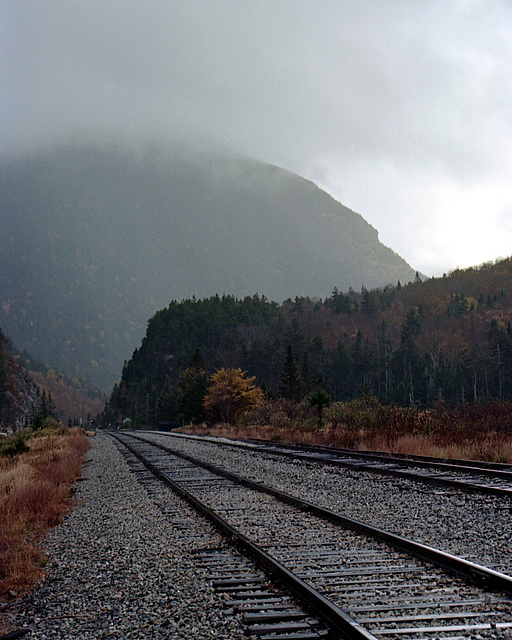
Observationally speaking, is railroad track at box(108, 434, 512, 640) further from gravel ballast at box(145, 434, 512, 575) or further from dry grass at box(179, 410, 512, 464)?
dry grass at box(179, 410, 512, 464)

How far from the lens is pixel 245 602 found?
483cm

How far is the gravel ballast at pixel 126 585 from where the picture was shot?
4441mm

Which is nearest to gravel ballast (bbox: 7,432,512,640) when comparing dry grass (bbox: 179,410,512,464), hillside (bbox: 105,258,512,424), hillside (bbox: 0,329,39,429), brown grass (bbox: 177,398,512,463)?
dry grass (bbox: 179,410,512,464)

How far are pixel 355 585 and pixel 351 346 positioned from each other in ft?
471

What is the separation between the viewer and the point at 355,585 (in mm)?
5094

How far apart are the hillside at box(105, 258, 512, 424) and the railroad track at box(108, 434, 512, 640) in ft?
237

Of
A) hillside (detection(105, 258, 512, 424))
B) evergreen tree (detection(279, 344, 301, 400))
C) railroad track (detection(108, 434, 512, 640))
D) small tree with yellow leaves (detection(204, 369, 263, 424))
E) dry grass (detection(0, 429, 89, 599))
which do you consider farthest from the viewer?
hillside (detection(105, 258, 512, 424))

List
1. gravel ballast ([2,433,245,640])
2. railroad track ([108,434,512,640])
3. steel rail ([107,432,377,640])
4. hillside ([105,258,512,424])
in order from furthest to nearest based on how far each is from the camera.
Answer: hillside ([105,258,512,424]) < gravel ballast ([2,433,245,640]) < railroad track ([108,434,512,640]) < steel rail ([107,432,377,640])

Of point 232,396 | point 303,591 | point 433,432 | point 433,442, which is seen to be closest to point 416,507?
point 303,591

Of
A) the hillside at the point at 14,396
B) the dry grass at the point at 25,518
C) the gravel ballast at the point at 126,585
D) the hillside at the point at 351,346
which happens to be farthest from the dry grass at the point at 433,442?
the hillside at the point at 14,396

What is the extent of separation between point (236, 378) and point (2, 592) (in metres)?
54.5

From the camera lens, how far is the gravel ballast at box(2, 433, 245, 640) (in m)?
4.44

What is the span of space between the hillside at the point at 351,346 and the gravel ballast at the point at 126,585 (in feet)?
234

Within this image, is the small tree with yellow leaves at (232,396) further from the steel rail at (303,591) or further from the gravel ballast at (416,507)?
the steel rail at (303,591)
